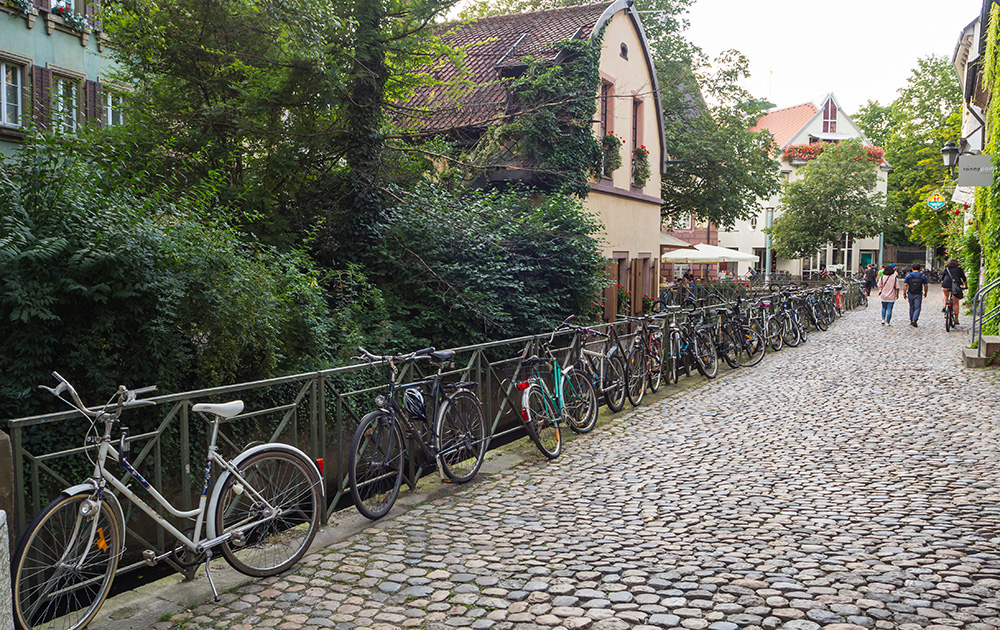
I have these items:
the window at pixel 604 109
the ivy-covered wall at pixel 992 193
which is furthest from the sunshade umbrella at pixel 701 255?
the ivy-covered wall at pixel 992 193

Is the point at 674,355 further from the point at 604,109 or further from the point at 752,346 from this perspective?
the point at 604,109

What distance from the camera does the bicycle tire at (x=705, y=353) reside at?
12.3 metres

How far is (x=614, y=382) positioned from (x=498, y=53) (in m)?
9.99

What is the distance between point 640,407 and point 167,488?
19.7 feet

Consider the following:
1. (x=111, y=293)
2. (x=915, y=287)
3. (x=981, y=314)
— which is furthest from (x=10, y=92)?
(x=915, y=287)

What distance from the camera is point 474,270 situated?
414 inches

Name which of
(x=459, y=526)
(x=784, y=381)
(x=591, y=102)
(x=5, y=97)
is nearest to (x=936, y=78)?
(x=591, y=102)

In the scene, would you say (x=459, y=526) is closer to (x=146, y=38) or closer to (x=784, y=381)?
(x=146, y=38)

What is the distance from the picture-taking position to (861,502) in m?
5.84

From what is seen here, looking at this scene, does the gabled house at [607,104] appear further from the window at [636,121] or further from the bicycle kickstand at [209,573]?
the bicycle kickstand at [209,573]

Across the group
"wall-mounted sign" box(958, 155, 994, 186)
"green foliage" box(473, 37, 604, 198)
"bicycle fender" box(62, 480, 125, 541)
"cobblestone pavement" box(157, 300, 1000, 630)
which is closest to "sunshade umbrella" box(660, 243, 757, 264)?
"green foliage" box(473, 37, 604, 198)

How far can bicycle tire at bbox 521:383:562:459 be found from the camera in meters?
7.31

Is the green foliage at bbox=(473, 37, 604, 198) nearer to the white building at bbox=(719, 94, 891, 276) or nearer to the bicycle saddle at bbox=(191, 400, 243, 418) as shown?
the bicycle saddle at bbox=(191, 400, 243, 418)

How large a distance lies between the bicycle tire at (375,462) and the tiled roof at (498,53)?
8.77m
